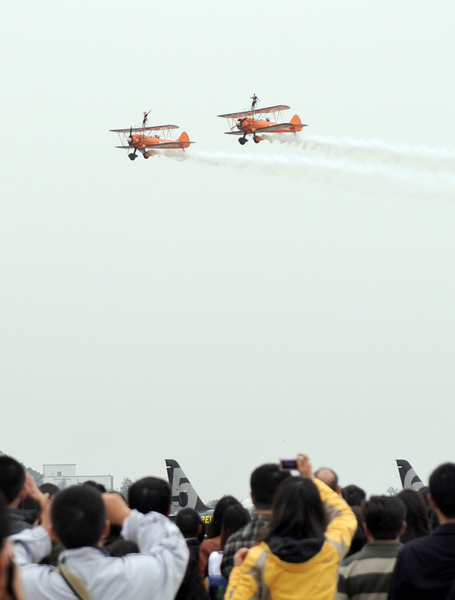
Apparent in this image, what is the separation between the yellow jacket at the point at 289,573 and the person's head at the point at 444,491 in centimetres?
81

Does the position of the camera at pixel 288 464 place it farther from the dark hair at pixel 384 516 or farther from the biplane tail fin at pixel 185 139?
the biplane tail fin at pixel 185 139

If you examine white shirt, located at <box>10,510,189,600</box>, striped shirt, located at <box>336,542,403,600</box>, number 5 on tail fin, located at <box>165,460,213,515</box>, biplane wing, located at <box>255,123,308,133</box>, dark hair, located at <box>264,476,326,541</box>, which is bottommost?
number 5 on tail fin, located at <box>165,460,213,515</box>

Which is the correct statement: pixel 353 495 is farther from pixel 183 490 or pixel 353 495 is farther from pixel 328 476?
pixel 183 490

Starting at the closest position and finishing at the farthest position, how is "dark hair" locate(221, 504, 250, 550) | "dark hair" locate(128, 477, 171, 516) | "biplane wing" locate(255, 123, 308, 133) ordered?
"dark hair" locate(128, 477, 171, 516), "dark hair" locate(221, 504, 250, 550), "biplane wing" locate(255, 123, 308, 133)

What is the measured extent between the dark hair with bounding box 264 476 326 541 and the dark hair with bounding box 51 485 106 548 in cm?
135

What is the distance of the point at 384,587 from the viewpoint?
731cm

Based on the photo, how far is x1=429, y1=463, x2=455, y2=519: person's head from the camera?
20.5ft

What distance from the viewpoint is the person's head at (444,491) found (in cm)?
625

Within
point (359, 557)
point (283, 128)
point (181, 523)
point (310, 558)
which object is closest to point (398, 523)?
point (359, 557)

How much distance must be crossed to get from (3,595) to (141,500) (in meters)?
3.24

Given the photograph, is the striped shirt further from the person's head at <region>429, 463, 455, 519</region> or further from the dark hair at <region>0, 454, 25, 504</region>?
the dark hair at <region>0, 454, 25, 504</region>

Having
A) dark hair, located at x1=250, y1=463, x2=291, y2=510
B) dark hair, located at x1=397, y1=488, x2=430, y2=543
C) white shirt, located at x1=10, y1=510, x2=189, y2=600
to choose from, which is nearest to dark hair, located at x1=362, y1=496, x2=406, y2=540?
dark hair, located at x1=250, y1=463, x2=291, y2=510

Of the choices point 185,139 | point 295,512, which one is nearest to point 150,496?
point 295,512

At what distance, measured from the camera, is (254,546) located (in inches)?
255
